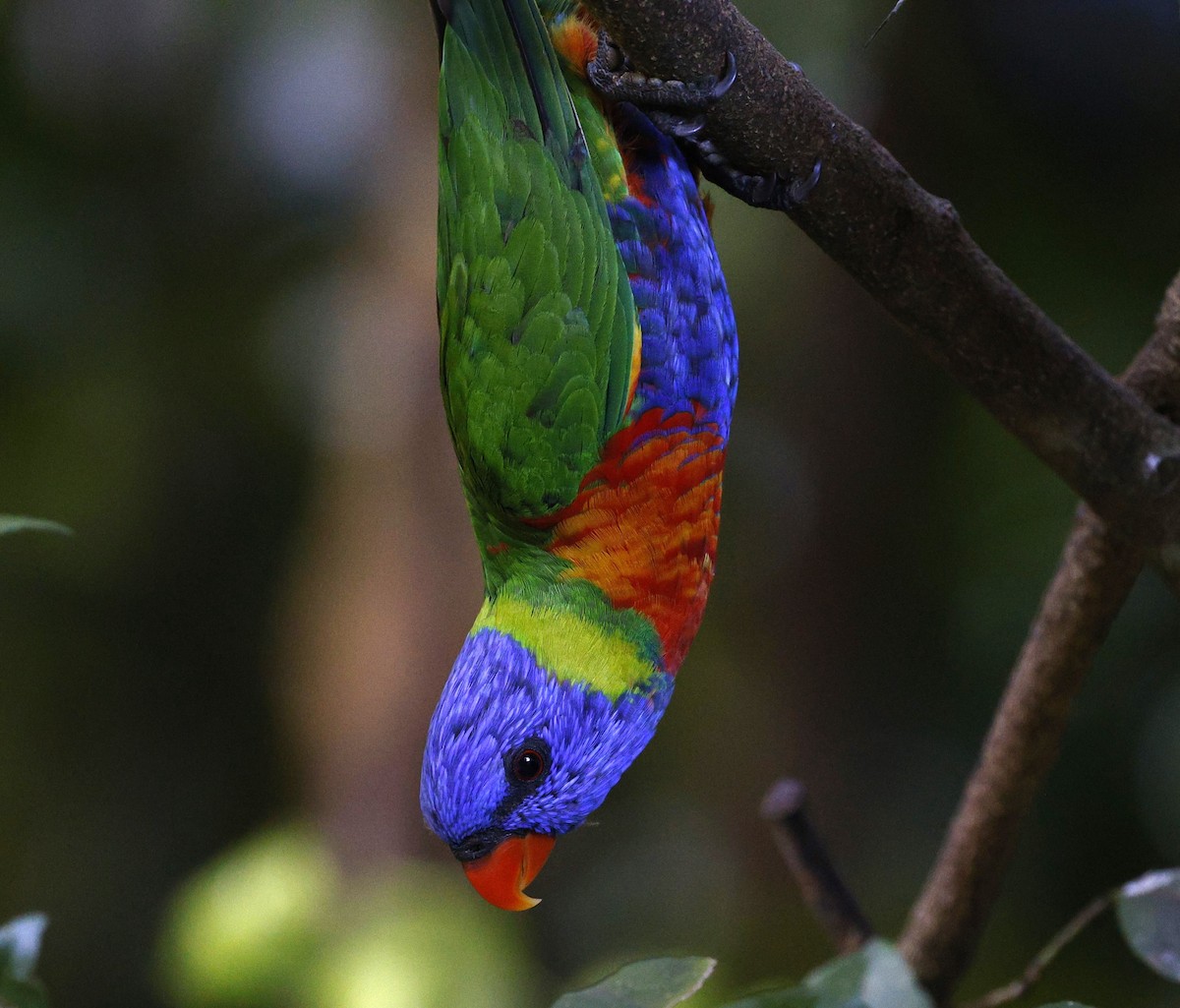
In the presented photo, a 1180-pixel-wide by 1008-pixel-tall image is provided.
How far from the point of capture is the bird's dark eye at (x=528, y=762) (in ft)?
4.20

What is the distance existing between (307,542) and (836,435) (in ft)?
5.45

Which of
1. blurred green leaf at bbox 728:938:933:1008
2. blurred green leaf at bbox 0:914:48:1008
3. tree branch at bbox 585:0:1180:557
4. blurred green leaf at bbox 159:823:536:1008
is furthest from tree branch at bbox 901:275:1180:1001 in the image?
blurred green leaf at bbox 0:914:48:1008

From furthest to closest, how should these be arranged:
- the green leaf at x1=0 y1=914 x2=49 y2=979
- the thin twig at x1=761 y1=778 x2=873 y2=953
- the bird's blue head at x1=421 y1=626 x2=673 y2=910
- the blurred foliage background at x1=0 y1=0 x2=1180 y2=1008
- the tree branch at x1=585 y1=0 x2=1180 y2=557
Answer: the blurred foliage background at x1=0 y1=0 x2=1180 y2=1008 → the thin twig at x1=761 y1=778 x2=873 y2=953 → the bird's blue head at x1=421 y1=626 x2=673 y2=910 → the tree branch at x1=585 y1=0 x2=1180 y2=557 → the green leaf at x1=0 y1=914 x2=49 y2=979

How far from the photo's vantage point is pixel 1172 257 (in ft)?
9.07

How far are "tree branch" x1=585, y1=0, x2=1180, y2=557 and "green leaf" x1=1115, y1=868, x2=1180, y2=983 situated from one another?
0.40 meters

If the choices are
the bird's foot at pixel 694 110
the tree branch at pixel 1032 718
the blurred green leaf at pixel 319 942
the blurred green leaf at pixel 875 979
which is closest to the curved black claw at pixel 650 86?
the bird's foot at pixel 694 110

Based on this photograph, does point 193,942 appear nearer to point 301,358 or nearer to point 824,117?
point 824,117

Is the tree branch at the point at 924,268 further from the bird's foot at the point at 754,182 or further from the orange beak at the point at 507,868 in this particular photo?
the orange beak at the point at 507,868

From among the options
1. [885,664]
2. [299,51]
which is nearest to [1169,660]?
[885,664]

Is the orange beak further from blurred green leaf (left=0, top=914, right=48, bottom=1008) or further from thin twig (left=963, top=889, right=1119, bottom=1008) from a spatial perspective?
thin twig (left=963, top=889, right=1119, bottom=1008)

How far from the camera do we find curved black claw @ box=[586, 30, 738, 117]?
3.53ft

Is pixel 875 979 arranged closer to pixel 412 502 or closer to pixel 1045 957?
pixel 1045 957

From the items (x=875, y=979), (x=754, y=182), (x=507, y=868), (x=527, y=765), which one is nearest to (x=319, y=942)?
(x=507, y=868)

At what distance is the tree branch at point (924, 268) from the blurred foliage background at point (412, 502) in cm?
155
